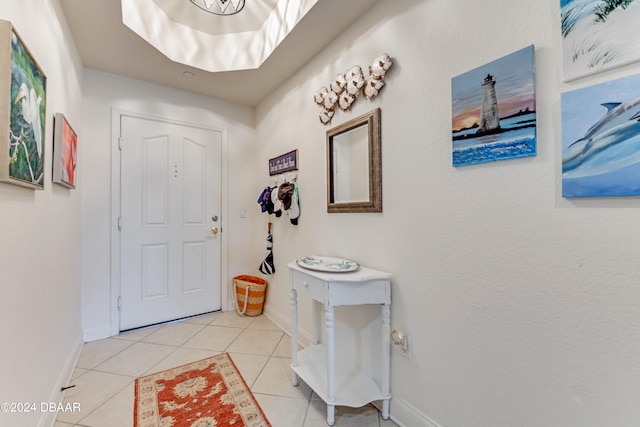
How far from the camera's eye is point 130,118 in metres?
2.47

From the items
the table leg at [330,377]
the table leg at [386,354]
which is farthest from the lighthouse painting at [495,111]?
the table leg at [330,377]

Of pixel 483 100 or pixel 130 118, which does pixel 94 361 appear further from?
pixel 483 100

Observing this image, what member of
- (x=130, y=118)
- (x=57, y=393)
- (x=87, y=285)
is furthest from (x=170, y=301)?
(x=130, y=118)

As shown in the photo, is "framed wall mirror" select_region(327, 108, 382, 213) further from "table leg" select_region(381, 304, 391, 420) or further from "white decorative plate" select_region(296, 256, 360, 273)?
"table leg" select_region(381, 304, 391, 420)

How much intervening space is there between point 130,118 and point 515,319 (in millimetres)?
3144

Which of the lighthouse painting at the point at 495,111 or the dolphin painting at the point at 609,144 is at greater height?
the lighthouse painting at the point at 495,111

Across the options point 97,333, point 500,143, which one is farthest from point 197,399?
point 500,143

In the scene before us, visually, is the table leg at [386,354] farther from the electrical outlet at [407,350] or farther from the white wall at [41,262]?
the white wall at [41,262]

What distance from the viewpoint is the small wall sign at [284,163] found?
2365mm

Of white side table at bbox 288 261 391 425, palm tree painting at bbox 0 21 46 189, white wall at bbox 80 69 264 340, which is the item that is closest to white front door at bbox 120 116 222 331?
white wall at bbox 80 69 264 340

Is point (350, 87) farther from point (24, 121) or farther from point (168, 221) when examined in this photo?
point (168, 221)

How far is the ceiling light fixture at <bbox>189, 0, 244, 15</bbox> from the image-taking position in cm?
192

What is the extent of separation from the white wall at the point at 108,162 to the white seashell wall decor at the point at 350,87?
1.36 meters

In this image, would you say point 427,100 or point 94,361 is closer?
point 427,100
